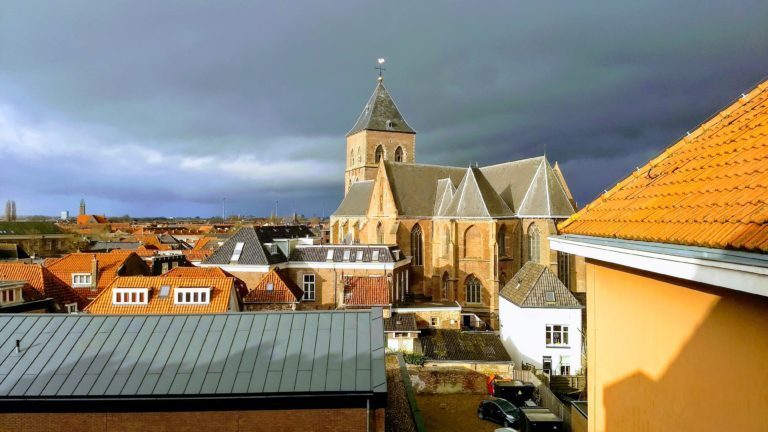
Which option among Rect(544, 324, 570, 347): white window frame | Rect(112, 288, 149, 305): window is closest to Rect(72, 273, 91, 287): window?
Rect(112, 288, 149, 305): window

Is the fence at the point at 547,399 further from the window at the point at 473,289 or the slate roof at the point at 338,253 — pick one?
the window at the point at 473,289

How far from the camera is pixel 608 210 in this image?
5457 mm

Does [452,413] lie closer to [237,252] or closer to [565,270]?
[237,252]

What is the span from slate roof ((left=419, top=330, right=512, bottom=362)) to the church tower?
32.8 metres

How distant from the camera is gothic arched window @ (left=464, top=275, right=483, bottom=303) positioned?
1652 inches

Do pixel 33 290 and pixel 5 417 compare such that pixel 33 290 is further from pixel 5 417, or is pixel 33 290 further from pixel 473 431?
pixel 473 431

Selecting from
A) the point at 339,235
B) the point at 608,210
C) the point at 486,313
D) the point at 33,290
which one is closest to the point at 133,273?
the point at 33,290

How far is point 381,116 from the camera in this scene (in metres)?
61.8

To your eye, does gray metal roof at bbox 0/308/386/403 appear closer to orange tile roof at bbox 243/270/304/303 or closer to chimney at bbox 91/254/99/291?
orange tile roof at bbox 243/270/304/303

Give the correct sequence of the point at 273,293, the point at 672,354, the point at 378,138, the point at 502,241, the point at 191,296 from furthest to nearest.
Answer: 1. the point at 378,138
2. the point at 502,241
3. the point at 273,293
4. the point at 191,296
5. the point at 672,354

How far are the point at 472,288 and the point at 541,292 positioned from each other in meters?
13.3

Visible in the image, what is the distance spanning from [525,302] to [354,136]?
132 ft

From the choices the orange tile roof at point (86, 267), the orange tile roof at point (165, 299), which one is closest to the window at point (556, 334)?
the orange tile roof at point (165, 299)

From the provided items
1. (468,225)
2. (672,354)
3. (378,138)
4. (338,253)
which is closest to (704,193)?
(672,354)
